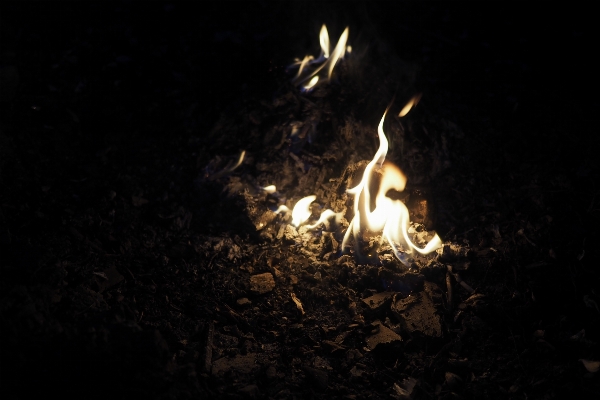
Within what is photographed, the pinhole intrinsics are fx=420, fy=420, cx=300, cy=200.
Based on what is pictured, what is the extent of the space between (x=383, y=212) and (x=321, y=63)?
2.21 meters

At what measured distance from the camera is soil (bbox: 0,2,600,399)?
294cm

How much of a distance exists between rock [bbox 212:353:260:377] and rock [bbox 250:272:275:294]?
61 cm

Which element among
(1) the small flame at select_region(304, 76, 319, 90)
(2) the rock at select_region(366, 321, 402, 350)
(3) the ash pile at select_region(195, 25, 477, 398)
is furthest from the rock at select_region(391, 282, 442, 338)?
(1) the small flame at select_region(304, 76, 319, 90)

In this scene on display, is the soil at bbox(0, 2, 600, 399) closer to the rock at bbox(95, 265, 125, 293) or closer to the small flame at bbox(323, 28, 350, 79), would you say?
the rock at bbox(95, 265, 125, 293)

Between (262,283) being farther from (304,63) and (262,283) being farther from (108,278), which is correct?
(304,63)

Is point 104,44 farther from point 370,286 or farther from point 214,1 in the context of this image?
point 370,286

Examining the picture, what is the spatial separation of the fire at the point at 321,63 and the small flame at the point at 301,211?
1.43 metres

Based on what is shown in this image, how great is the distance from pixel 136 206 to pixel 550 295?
3.71 meters

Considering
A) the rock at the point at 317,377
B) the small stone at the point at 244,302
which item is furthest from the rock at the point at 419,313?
the small stone at the point at 244,302

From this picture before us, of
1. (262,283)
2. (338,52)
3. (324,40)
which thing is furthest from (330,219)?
(324,40)

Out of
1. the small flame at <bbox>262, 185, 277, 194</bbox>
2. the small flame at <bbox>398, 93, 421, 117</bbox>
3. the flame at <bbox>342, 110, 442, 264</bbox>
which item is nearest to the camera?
the flame at <bbox>342, 110, 442, 264</bbox>

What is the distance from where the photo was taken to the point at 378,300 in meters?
3.53

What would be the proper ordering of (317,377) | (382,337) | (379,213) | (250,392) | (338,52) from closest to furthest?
1. (250,392)
2. (317,377)
3. (382,337)
4. (379,213)
5. (338,52)

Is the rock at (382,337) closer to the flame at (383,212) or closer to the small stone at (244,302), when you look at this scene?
the flame at (383,212)
